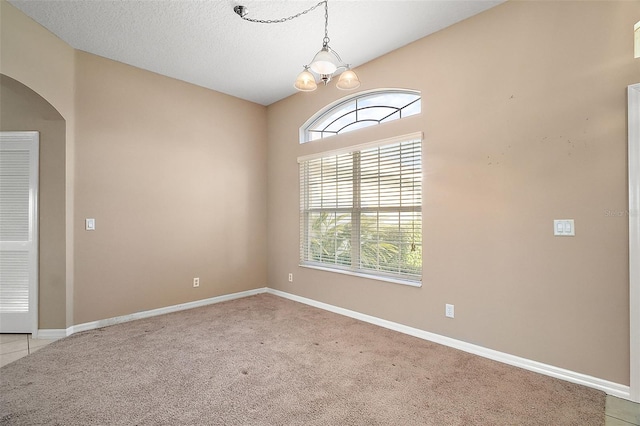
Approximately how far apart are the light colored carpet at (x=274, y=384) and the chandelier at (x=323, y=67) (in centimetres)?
227

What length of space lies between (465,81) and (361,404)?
282 centimetres

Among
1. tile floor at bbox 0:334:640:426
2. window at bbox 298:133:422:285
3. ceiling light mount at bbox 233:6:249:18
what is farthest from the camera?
window at bbox 298:133:422:285

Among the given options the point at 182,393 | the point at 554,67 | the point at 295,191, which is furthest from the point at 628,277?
the point at 295,191

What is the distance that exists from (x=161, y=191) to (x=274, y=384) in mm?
2824

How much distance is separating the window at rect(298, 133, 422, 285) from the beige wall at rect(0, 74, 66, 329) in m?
2.75

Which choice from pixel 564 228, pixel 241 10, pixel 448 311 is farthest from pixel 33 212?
pixel 564 228

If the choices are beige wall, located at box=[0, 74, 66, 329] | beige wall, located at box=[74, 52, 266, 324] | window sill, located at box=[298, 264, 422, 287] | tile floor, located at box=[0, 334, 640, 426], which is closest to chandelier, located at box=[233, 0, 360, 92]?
beige wall, located at box=[74, 52, 266, 324]

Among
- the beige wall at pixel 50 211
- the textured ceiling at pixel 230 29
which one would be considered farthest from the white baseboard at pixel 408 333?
the textured ceiling at pixel 230 29

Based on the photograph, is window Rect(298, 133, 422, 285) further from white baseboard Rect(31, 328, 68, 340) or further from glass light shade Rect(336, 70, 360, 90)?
white baseboard Rect(31, 328, 68, 340)

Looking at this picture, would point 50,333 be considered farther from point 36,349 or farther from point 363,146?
point 363,146

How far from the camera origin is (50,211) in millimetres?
3184

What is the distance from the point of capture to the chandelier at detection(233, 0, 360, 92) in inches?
83.3

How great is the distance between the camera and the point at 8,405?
6.54 ft

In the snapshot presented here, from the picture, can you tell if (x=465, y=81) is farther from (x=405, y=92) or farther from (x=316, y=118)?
(x=316, y=118)
